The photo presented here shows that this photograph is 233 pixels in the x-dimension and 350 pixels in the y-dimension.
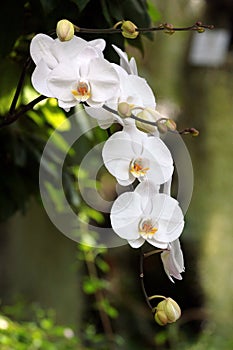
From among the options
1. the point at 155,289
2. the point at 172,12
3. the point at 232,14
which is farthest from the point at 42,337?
the point at 232,14

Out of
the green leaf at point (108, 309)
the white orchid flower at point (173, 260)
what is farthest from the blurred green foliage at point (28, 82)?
the green leaf at point (108, 309)

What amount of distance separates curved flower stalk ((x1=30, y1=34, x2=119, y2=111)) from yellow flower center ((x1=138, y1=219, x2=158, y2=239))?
0.08 metres

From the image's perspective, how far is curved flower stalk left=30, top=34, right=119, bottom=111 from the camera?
395 mm

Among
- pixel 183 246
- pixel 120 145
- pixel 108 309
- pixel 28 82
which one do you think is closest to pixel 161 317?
pixel 120 145

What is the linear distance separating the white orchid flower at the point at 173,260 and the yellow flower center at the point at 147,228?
0.02 m

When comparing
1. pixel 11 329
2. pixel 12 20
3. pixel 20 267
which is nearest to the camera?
pixel 12 20

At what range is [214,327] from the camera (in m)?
1.82

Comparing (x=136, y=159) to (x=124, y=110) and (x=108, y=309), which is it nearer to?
(x=124, y=110)

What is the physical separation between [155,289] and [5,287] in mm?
538

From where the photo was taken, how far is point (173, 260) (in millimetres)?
409

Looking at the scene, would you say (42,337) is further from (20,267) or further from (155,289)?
(155,289)

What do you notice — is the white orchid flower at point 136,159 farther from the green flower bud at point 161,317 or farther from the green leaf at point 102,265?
the green leaf at point 102,265

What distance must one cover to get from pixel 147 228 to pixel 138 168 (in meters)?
0.04

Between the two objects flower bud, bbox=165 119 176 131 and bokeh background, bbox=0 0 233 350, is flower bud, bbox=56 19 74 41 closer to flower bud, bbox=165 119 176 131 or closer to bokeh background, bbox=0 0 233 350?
flower bud, bbox=165 119 176 131
